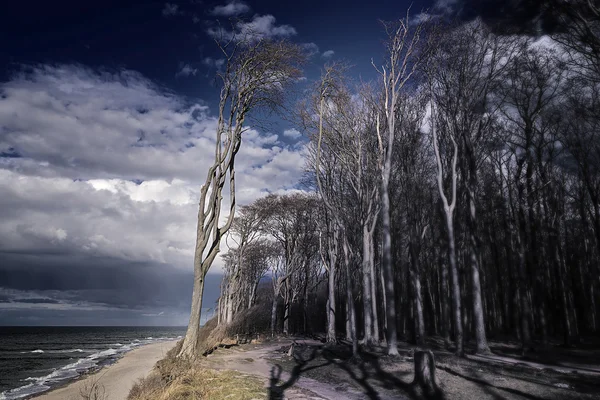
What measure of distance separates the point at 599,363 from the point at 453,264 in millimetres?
5651

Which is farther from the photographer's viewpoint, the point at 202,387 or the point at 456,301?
the point at 456,301

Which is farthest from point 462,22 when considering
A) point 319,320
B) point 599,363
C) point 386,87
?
point 319,320

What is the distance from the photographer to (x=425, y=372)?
→ 8195mm

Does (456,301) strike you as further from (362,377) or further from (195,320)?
(195,320)

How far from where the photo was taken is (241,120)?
1295 cm

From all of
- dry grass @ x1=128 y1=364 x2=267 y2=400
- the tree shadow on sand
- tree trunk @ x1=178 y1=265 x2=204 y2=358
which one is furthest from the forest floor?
tree trunk @ x1=178 y1=265 x2=204 y2=358

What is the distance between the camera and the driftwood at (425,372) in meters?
7.97

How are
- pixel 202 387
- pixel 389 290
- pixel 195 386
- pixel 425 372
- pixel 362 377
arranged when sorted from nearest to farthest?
pixel 202 387 < pixel 195 386 < pixel 425 372 < pixel 362 377 < pixel 389 290

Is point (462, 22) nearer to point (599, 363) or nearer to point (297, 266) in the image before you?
point (599, 363)

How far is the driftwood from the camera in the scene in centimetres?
797

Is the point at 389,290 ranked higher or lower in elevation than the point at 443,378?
higher

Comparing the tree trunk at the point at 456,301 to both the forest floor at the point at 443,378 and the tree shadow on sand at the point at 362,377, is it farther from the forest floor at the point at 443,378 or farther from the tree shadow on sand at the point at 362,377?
the tree shadow on sand at the point at 362,377

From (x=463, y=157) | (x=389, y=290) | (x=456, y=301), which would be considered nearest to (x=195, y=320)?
(x=389, y=290)

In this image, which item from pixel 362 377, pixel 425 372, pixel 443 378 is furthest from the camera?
pixel 362 377
